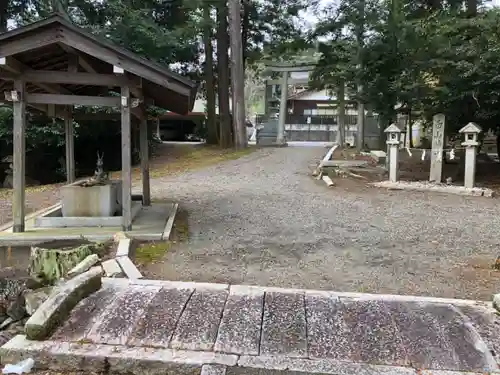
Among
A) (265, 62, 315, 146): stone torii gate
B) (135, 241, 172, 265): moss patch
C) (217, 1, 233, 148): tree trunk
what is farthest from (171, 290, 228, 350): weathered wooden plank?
(265, 62, 315, 146): stone torii gate

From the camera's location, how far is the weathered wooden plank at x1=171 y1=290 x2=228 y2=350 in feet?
9.48

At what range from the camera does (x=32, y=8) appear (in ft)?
58.2

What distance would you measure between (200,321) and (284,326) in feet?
2.03

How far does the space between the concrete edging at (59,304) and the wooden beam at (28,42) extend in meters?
3.11

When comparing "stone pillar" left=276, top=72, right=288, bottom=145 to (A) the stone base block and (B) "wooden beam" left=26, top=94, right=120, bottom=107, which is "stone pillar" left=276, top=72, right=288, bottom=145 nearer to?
(A) the stone base block

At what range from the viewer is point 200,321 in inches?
124

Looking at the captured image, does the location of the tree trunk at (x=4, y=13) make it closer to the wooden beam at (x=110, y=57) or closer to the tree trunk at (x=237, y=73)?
the tree trunk at (x=237, y=73)

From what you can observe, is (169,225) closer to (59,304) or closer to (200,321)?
(59,304)

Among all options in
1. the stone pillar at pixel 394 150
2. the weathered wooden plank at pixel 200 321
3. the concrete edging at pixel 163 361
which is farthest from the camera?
the stone pillar at pixel 394 150

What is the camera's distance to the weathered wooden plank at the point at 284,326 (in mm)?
2826

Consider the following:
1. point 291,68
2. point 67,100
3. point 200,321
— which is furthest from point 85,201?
point 291,68

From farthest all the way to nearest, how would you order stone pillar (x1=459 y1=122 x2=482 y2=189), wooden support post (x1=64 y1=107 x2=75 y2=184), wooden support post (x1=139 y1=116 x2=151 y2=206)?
stone pillar (x1=459 y1=122 x2=482 y2=189) < wooden support post (x1=139 y1=116 x2=151 y2=206) < wooden support post (x1=64 y1=107 x2=75 y2=184)

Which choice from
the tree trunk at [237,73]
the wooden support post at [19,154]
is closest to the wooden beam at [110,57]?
the wooden support post at [19,154]

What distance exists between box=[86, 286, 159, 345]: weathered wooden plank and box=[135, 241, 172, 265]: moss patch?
1.26 meters
